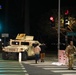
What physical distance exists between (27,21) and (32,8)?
1046 cm

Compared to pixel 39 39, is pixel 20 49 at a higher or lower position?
lower

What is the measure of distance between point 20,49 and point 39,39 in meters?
38.6

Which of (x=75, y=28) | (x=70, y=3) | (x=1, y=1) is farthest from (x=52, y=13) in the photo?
(x=1, y=1)

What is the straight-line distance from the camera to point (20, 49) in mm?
29203

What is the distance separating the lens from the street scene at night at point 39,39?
2098 centimetres

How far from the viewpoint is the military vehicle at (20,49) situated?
2931 centimetres

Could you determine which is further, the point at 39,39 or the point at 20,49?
the point at 39,39

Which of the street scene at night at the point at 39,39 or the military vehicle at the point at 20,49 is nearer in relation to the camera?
the street scene at night at the point at 39,39

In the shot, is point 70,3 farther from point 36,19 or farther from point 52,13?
point 52,13

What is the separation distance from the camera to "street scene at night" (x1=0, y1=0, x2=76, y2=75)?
21.0 m

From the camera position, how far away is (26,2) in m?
65.5

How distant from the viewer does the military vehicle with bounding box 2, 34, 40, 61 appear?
29312 millimetres

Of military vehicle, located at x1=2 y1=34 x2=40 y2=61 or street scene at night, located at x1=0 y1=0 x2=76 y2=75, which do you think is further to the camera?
military vehicle, located at x1=2 y1=34 x2=40 y2=61

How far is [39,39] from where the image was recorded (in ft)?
222
